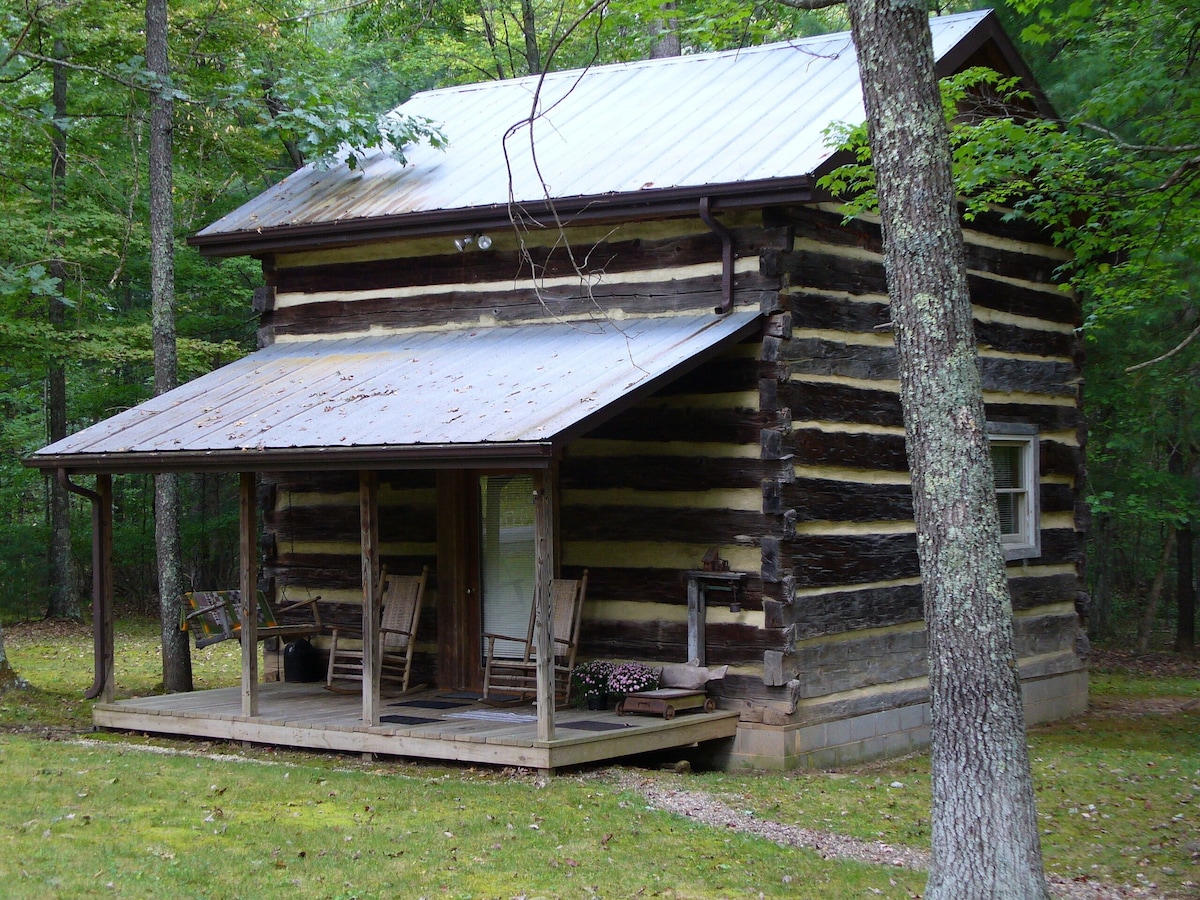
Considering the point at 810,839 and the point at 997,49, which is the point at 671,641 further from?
the point at 997,49

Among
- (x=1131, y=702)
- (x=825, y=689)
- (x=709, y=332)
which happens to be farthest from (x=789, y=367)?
(x=1131, y=702)

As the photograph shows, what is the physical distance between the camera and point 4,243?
15414 millimetres

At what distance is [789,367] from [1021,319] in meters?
4.39

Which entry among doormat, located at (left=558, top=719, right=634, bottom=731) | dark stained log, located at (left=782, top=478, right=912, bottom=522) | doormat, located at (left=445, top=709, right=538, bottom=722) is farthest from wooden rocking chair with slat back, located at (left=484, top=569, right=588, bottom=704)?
dark stained log, located at (left=782, top=478, right=912, bottom=522)

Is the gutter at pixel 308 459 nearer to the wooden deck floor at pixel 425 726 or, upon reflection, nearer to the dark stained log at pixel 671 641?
the wooden deck floor at pixel 425 726

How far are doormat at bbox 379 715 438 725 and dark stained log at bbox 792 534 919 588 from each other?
3.14 m

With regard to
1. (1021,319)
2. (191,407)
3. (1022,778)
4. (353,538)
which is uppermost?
(1021,319)

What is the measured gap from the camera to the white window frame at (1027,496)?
13242 millimetres

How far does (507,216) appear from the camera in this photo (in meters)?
11.3

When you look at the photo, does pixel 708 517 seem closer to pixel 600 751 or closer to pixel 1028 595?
pixel 600 751

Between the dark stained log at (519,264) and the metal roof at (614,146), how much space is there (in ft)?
1.50

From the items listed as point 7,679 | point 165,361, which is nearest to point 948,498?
point 165,361

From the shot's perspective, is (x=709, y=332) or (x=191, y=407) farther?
(x=191, y=407)

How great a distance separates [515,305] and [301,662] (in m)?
4.08
